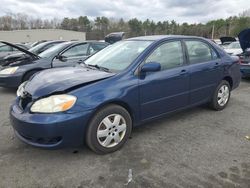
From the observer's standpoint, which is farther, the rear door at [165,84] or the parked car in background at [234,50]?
the parked car in background at [234,50]

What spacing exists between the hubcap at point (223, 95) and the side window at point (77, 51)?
4.08m

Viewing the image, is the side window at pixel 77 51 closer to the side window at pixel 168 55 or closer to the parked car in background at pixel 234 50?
the side window at pixel 168 55

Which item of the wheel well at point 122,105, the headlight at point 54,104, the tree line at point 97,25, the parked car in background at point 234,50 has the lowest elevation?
the wheel well at point 122,105

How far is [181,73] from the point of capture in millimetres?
3912

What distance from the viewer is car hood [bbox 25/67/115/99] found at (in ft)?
9.67

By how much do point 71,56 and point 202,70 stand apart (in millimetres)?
3993

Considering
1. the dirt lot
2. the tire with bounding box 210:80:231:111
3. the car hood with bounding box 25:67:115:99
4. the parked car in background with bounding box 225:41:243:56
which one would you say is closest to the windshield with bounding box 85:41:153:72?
the car hood with bounding box 25:67:115:99

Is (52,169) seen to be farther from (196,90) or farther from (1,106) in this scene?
(1,106)

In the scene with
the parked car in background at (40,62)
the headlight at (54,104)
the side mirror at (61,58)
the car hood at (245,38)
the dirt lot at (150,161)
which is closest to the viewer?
the dirt lot at (150,161)

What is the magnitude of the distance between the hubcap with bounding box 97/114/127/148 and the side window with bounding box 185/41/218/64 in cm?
175

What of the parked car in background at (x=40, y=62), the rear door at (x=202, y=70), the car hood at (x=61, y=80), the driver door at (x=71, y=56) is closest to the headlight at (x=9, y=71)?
the parked car in background at (x=40, y=62)

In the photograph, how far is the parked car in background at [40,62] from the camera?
625 centimetres

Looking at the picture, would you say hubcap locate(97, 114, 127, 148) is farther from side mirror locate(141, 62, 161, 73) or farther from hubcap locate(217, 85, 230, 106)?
hubcap locate(217, 85, 230, 106)

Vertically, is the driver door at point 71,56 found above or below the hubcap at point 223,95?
above
